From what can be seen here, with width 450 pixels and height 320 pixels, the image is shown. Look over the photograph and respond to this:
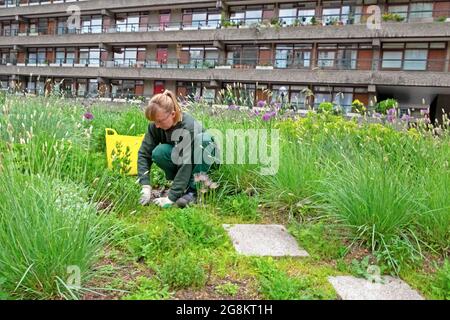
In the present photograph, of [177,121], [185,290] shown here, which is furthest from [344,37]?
[185,290]

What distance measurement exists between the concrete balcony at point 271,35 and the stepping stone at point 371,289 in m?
25.0

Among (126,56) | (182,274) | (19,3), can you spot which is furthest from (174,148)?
(19,3)

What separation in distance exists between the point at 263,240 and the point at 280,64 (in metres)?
27.2

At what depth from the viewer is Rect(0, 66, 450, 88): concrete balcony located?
73.8 feet

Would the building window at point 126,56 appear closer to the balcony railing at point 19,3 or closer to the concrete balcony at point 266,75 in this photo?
the concrete balcony at point 266,75

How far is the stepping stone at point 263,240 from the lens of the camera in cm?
265

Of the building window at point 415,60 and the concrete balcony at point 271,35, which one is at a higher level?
the concrete balcony at point 271,35

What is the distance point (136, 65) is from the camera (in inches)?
1287

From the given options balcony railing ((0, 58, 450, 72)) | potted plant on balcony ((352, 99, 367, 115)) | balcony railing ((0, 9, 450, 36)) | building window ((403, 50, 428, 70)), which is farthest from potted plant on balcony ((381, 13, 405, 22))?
potted plant on balcony ((352, 99, 367, 115))

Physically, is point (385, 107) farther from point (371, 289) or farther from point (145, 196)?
point (371, 289)

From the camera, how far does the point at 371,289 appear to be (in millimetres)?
2152

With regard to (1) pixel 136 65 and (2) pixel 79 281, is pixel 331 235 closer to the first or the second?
(2) pixel 79 281

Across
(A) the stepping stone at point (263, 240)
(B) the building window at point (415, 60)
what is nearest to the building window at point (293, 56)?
(B) the building window at point (415, 60)

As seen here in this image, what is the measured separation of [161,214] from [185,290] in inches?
44.7
